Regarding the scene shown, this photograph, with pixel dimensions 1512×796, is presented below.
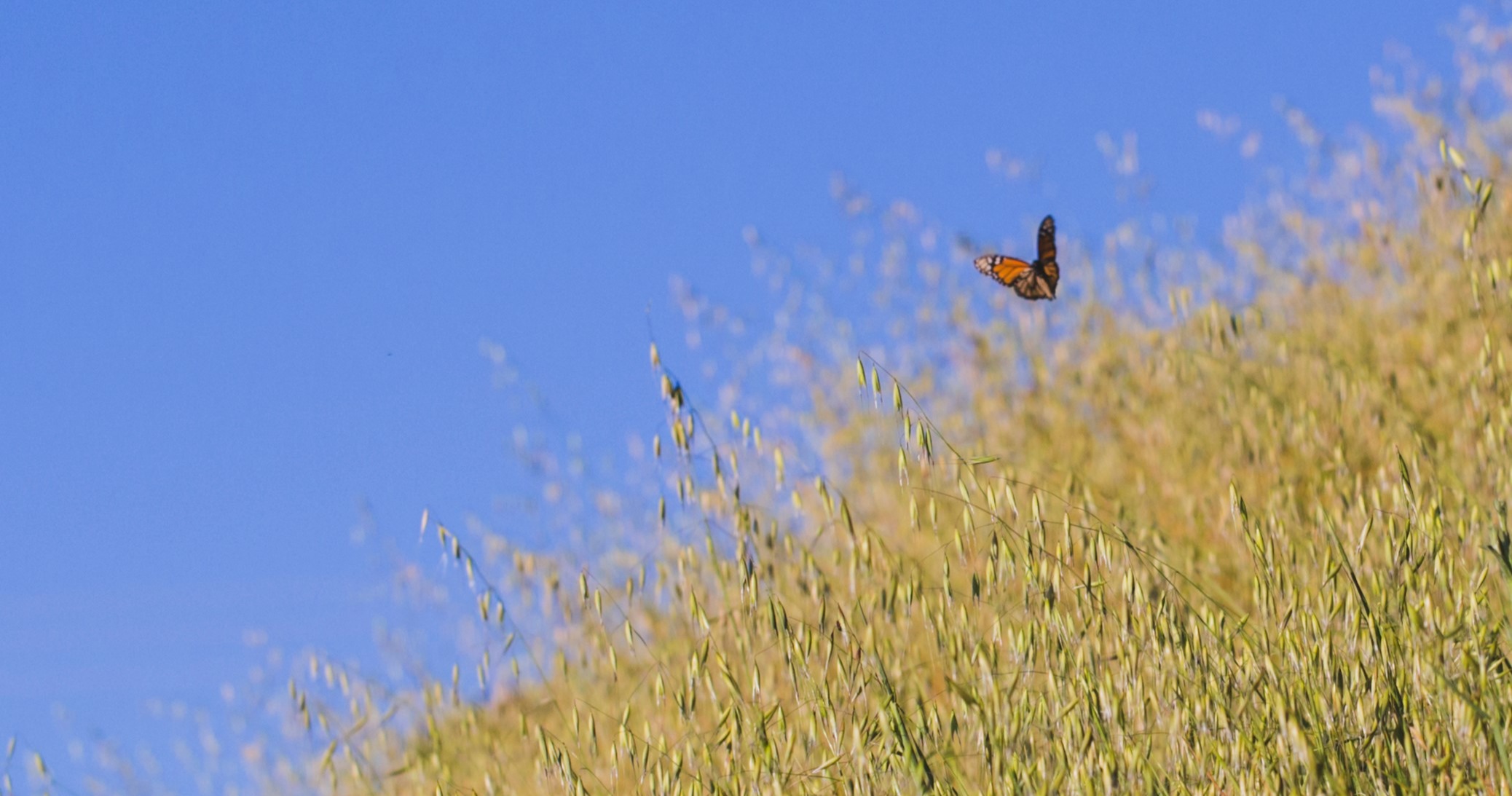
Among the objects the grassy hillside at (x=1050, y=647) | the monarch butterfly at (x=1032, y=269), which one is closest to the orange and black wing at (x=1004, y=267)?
the monarch butterfly at (x=1032, y=269)

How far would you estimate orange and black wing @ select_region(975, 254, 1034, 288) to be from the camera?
5852 mm

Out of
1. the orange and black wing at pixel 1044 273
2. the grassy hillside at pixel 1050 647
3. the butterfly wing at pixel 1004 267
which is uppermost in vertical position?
the butterfly wing at pixel 1004 267

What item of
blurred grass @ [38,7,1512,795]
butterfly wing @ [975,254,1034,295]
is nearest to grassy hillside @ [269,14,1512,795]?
blurred grass @ [38,7,1512,795]

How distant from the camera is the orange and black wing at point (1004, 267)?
585 cm

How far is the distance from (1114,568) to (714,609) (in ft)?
3.50

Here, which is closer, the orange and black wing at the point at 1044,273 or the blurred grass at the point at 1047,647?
the blurred grass at the point at 1047,647

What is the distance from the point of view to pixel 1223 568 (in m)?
4.55

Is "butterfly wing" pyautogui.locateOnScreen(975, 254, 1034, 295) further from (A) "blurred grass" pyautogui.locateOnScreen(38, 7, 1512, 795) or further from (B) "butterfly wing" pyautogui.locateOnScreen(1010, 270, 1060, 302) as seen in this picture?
(A) "blurred grass" pyautogui.locateOnScreen(38, 7, 1512, 795)

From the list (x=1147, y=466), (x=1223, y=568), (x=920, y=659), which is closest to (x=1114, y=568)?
(x=920, y=659)

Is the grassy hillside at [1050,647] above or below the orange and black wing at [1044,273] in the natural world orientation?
below

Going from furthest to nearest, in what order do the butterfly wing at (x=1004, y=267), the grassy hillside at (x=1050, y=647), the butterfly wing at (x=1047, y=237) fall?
the butterfly wing at (x=1004, y=267)
the butterfly wing at (x=1047, y=237)
the grassy hillside at (x=1050, y=647)

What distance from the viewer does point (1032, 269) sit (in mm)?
5809

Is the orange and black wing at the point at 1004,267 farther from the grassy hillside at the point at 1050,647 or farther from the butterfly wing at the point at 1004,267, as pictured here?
the grassy hillside at the point at 1050,647

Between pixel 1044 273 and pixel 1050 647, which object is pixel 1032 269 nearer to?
pixel 1044 273
